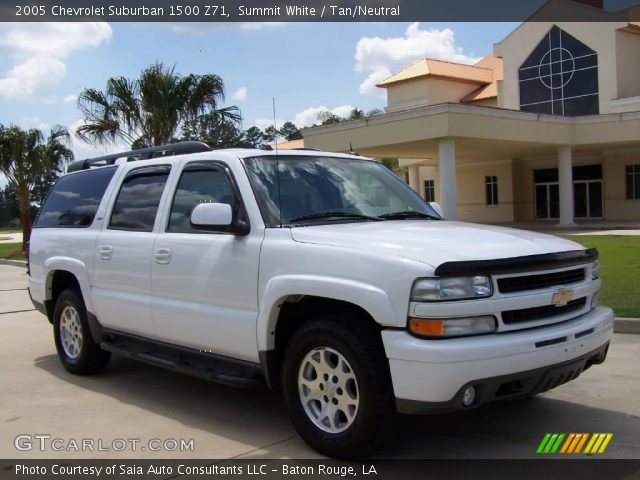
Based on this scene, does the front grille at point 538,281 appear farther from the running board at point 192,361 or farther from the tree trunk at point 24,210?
the tree trunk at point 24,210

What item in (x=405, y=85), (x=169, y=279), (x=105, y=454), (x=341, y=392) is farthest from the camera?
(x=405, y=85)

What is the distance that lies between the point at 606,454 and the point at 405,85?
4114 centimetres

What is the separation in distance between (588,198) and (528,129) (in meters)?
10.1

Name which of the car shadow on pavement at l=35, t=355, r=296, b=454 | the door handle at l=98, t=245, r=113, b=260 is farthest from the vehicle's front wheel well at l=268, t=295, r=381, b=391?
the door handle at l=98, t=245, r=113, b=260

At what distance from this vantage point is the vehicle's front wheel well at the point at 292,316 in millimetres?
4348

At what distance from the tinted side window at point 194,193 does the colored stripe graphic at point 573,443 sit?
2.80 metres

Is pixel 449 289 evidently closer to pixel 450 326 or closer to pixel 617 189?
pixel 450 326

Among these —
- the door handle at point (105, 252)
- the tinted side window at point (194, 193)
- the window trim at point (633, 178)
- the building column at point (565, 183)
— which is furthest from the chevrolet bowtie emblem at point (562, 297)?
the window trim at point (633, 178)

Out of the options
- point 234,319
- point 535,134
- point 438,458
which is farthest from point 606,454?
point 535,134

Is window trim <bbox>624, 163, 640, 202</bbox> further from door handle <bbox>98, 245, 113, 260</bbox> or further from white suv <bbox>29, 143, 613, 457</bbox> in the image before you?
door handle <bbox>98, 245, 113, 260</bbox>

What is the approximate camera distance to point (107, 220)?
6230mm

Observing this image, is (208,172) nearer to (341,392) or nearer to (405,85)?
(341,392)

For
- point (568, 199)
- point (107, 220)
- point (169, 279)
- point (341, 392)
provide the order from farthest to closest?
point (568, 199)
point (107, 220)
point (169, 279)
point (341, 392)

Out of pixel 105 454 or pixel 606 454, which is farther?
pixel 105 454
